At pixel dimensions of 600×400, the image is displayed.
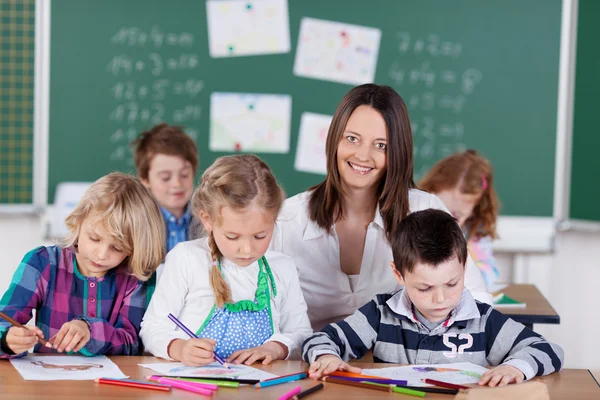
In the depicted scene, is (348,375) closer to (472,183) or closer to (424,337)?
(424,337)

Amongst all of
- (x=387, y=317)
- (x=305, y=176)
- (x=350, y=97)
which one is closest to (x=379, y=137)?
(x=350, y=97)

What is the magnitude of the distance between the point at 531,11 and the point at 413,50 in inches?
24.7

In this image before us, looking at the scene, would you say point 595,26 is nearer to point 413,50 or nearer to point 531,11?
point 531,11

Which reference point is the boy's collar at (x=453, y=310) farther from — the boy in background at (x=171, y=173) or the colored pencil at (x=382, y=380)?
the boy in background at (x=171, y=173)

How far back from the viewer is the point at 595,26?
4008 mm

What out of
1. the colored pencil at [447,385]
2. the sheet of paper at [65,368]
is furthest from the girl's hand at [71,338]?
the colored pencil at [447,385]

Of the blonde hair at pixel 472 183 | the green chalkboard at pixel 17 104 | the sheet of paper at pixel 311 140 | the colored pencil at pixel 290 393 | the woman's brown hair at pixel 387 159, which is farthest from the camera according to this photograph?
the sheet of paper at pixel 311 140

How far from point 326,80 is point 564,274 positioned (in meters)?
1.63

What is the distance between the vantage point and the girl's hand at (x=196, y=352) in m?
1.77

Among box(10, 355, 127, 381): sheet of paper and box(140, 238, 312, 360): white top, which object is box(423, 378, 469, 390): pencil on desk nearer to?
box(140, 238, 312, 360): white top

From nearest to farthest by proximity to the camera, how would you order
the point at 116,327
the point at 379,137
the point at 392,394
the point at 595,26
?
1. the point at 392,394
2. the point at 116,327
3. the point at 379,137
4. the point at 595,26

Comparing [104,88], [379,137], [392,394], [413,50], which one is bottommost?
[392,394]

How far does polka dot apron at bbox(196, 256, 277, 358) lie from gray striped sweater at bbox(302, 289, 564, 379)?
168 mm

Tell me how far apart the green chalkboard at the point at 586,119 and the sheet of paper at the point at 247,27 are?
4.91 feet
